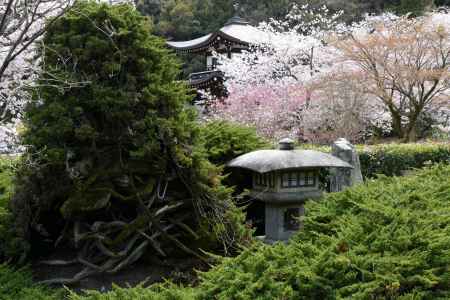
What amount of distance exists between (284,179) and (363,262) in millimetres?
3562

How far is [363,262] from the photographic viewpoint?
236 cm

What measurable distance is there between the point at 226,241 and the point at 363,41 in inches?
446

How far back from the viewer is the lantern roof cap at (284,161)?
5.71m

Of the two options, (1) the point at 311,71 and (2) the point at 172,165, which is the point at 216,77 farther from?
(2) the point at 172,165

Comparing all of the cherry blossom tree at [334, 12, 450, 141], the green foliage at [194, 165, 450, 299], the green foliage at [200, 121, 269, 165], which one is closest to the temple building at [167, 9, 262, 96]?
the cherry blossom tree at [334, 12, 450, 141]

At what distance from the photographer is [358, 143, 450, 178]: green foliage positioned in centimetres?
1035

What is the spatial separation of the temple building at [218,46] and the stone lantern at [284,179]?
15.0 m

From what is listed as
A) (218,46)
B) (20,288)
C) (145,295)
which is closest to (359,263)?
(145,295)

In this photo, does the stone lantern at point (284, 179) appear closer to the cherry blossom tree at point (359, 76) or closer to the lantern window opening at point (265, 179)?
the lantern window opening at point (265, 179)

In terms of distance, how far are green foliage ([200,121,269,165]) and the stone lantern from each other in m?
0.34

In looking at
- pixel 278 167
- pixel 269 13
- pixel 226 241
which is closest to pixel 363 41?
pixel 278 167

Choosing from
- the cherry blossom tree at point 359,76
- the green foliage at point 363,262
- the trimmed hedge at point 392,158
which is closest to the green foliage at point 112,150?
the green foliage at point 363,262

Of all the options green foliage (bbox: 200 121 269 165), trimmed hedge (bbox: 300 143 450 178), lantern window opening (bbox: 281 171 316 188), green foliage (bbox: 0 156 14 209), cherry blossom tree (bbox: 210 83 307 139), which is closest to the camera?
green foliage (bbox: 0 156 14 209)

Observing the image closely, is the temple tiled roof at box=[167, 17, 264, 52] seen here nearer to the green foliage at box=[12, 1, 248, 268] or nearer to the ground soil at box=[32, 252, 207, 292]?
the green foliage at box=[12, 1, 248, 268]
